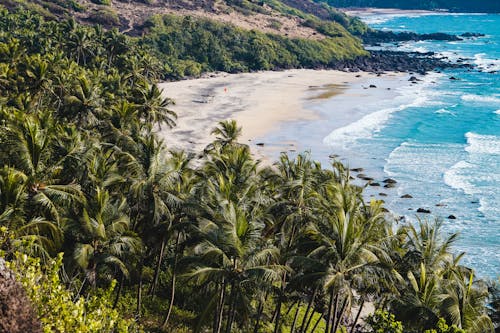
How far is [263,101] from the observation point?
306 ft

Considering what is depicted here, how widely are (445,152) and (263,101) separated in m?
37.8

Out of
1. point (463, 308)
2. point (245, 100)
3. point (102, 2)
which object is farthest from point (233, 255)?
point (102, 2)

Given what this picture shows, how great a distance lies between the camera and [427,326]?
829 inches

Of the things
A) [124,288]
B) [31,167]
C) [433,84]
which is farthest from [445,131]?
[31,167]

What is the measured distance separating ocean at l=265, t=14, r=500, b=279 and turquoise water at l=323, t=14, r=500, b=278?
0.07 metres

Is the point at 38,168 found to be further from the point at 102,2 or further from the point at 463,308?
the point at 102,2

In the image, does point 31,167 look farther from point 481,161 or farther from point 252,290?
point 481,161

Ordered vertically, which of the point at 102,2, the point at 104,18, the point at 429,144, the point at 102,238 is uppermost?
the point at 102,2

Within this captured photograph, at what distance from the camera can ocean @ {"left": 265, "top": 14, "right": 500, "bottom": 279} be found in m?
48.3

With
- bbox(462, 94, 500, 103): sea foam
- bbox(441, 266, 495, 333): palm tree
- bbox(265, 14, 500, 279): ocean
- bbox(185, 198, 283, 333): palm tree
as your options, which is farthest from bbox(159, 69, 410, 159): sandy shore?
bbox(441, 266, 495, 333): palm tree

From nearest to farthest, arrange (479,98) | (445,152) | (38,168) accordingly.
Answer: (38,168)
(445,152)
(479,98)

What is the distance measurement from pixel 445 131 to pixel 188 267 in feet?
216

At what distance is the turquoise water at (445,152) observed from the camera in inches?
1857

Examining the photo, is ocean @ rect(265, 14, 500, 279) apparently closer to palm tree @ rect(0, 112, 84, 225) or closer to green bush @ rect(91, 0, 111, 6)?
palm tree @ rect(0, 112, 84, 225)
